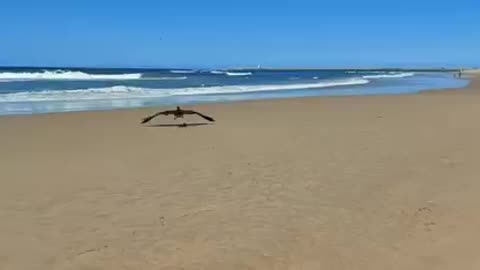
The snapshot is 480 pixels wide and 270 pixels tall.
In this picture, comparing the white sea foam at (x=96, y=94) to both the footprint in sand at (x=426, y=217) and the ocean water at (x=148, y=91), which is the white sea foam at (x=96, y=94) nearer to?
the ocean water at (x=148, y=91)

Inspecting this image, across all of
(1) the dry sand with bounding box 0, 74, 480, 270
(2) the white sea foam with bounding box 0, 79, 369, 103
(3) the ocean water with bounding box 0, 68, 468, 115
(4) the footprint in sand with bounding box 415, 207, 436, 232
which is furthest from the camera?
(2) the white sea foam with bounding box 0, 79, 369, 103

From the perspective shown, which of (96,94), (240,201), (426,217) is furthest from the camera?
(96,94)

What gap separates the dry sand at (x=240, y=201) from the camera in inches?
148

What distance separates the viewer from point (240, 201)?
16.6 feet

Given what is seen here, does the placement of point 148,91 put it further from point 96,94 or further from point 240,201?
point 240,201

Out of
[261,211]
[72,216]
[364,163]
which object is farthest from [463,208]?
[72,216]

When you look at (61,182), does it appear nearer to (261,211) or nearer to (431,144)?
(261,211)

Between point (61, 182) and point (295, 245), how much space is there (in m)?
2.85

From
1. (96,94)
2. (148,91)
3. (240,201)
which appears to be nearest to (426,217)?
(240,201)

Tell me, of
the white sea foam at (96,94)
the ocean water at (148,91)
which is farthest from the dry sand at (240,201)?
the white sea foam at (96,94)

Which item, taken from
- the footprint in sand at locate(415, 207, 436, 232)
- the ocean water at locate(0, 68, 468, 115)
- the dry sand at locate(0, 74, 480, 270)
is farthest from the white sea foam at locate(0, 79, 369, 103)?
the footprint in sand at locate(415, 207, 436, 232)

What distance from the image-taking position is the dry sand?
3.77 metres

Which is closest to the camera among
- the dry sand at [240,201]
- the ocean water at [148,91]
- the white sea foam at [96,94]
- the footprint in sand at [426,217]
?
the dry sand at [240,201]

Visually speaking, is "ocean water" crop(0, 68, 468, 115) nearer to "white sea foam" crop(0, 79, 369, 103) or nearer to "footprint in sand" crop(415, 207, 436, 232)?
"white sea foam" crop(0, 79, 369, 103)
